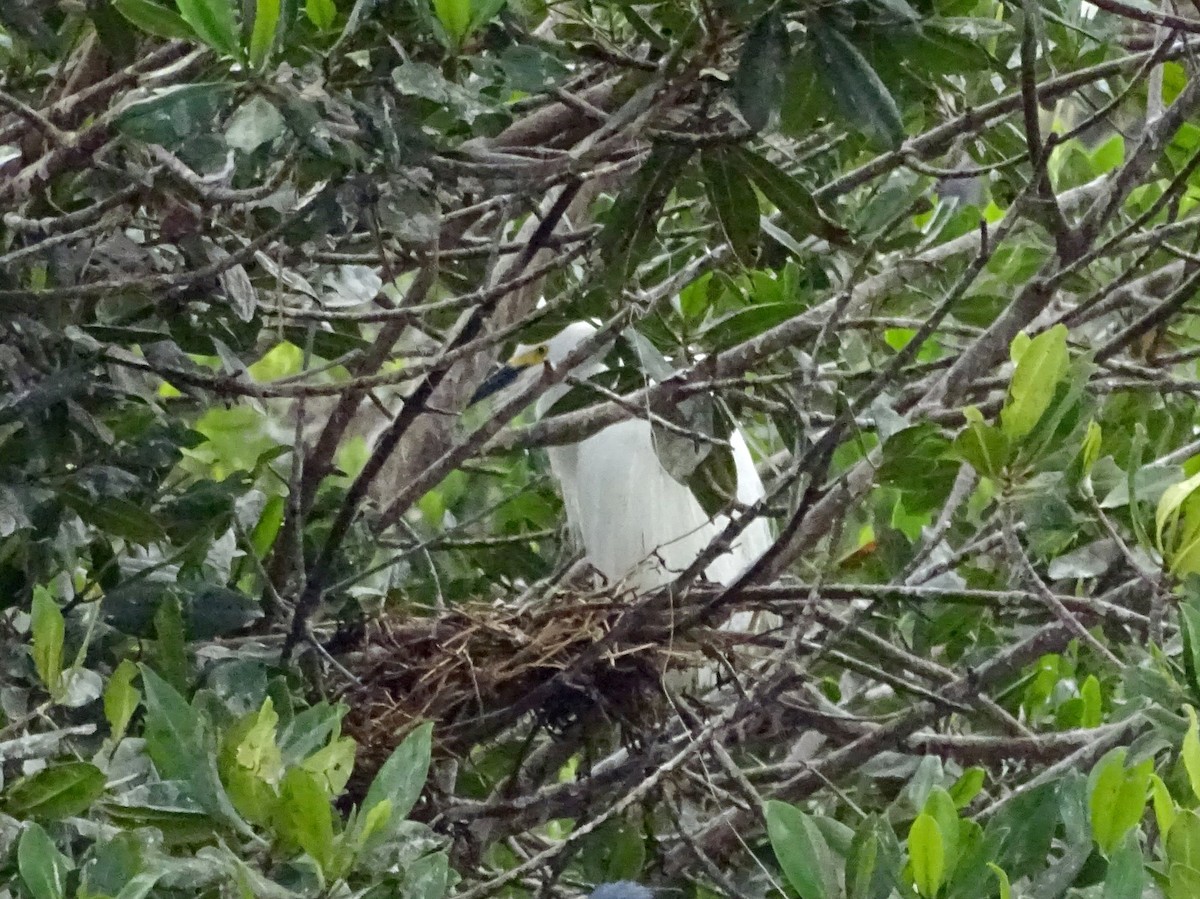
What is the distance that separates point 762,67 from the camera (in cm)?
113

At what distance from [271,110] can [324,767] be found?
49 cm

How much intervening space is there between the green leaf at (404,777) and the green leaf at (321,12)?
557 mm

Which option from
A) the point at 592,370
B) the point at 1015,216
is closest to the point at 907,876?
the point at 1015,216

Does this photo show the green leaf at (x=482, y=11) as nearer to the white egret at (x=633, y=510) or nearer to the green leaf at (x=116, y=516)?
the green leaf at (x=116, y=516)

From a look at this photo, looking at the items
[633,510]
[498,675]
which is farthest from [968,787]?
[633,510]

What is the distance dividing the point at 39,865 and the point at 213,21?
59cm

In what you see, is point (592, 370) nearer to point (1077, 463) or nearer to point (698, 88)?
point (698, 88)

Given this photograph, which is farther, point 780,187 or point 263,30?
point 780,187

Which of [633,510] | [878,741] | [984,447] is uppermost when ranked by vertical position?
[984,447]

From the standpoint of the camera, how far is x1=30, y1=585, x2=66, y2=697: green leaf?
3.74 ft

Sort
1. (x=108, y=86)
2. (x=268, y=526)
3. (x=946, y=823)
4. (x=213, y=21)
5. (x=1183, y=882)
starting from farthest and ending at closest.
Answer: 1. (x=268, y=526)
2. (x=108, y=86)
3. (x=213, y=21)
4. (x=946, y=823)
5. (x=1183, y=882)

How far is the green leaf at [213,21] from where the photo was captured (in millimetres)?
1029

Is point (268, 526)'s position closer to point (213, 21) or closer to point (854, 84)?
point (213, 21)

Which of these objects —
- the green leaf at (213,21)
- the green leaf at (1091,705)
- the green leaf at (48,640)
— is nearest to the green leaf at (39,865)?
the green leaf at (48,640)
